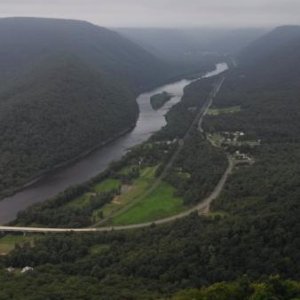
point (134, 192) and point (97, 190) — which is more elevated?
point (134, 192)

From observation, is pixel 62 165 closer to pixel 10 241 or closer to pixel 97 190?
pixel 97 190

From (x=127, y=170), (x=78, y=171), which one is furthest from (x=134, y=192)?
(x=78, y=171)

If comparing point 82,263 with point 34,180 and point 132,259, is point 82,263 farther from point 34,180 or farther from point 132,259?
point 34,180

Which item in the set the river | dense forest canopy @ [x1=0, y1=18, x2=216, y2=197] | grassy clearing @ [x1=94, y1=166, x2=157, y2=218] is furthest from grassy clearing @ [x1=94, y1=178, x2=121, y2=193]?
dense forest canopy @ [x1=0, y1=18, x2=216, y2=197]

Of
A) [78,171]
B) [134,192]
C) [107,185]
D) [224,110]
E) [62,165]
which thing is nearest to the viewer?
[134,192]

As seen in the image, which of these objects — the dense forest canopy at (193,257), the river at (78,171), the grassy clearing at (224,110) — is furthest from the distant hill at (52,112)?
the dense forest canopy at (193,257)

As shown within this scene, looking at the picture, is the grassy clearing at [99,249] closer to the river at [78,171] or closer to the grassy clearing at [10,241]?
the grassy clearing at [10,241]

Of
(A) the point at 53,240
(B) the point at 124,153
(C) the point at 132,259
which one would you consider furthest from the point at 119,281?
(B) the point at 124,153
